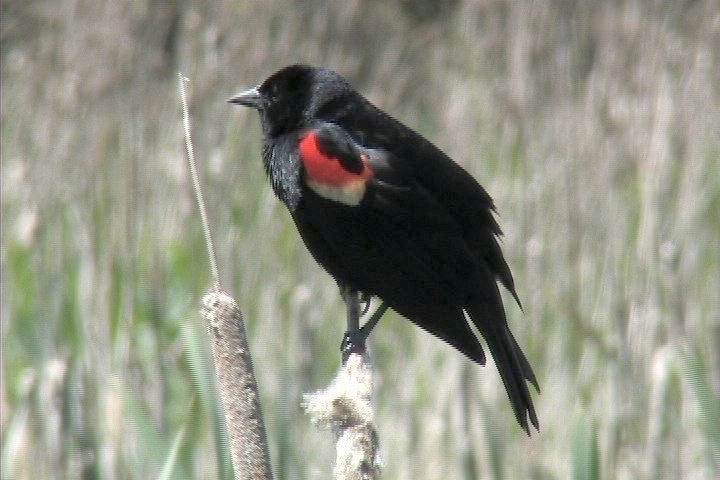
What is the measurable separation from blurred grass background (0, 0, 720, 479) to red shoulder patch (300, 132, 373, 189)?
0.31 m

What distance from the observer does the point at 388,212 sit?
1769 mm

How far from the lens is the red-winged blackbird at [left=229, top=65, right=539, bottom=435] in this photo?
5.52 feet

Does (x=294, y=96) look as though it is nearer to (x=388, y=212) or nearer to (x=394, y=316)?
(x=388, y=212)

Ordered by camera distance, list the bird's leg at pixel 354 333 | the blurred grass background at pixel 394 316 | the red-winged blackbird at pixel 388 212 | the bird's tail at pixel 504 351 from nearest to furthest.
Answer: the bird's leg at pixel 354 333 → the bird's tail at pixel 504 351 → the red-winged blackbird at pixel 388 212 → the blurred grass background at pixel 394 316

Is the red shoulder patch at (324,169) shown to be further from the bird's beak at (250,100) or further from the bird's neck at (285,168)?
the bird's beak at (250,100)

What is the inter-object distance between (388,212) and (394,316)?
1038 millimetres

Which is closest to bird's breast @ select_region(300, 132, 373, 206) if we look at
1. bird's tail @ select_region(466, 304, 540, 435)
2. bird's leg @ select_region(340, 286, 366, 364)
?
bird's leg @ select_region(340, 286, 366, 364)

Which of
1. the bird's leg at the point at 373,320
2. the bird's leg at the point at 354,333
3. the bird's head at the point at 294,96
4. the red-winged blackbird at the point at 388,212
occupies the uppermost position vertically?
the bird's head at the point at 294,96

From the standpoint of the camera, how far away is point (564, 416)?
226 centimetres

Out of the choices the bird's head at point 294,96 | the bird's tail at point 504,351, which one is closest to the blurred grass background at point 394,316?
the bird's tail at point 504,351

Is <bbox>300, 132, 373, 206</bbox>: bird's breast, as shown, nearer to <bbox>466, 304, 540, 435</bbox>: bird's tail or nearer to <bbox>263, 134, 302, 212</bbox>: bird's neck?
<bbox>263, 134, 302, 212</bbox>: bird's neck

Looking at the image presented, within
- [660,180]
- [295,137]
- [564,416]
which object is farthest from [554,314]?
[295,137]

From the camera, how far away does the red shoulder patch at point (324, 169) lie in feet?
5.61

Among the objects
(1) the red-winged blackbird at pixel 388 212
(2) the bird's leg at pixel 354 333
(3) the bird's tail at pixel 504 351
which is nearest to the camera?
(2) the bird's leg at pixel 354 333
